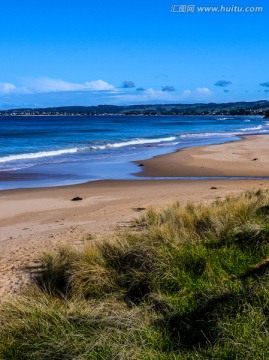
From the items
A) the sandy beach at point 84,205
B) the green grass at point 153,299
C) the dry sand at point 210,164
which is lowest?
the dry sand at point 210,164

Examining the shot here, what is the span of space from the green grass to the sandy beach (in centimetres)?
102

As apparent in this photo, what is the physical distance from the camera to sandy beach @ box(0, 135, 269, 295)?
8.13 m

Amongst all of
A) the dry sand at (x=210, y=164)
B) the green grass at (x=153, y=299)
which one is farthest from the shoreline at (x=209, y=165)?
the green grass at (x=153, y=299)

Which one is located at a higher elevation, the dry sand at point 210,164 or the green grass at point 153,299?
the green grass at point 153,299

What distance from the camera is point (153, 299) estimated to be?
5.11 meters

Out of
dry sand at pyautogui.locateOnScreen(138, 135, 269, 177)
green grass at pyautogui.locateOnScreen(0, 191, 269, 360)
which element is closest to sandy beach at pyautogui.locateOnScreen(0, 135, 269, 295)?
dry sand at pyautogui.locateOnScreen(138, 135, 269, 177)

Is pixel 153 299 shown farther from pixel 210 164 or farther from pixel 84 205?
pixel 210 164

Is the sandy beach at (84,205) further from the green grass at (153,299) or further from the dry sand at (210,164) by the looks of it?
the green grass at (153,299)

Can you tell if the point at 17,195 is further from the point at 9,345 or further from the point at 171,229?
the point at 9,345

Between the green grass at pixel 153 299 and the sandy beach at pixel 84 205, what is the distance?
3.33 feet

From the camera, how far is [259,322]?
4035 millimetres

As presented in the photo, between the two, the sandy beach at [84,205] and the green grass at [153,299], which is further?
the sandy beach at [84,205]

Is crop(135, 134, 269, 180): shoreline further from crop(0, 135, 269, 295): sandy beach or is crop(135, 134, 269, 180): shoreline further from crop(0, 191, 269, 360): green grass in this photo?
crop(0, 191, 269, 360): green grass

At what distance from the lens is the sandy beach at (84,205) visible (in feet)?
26.7
